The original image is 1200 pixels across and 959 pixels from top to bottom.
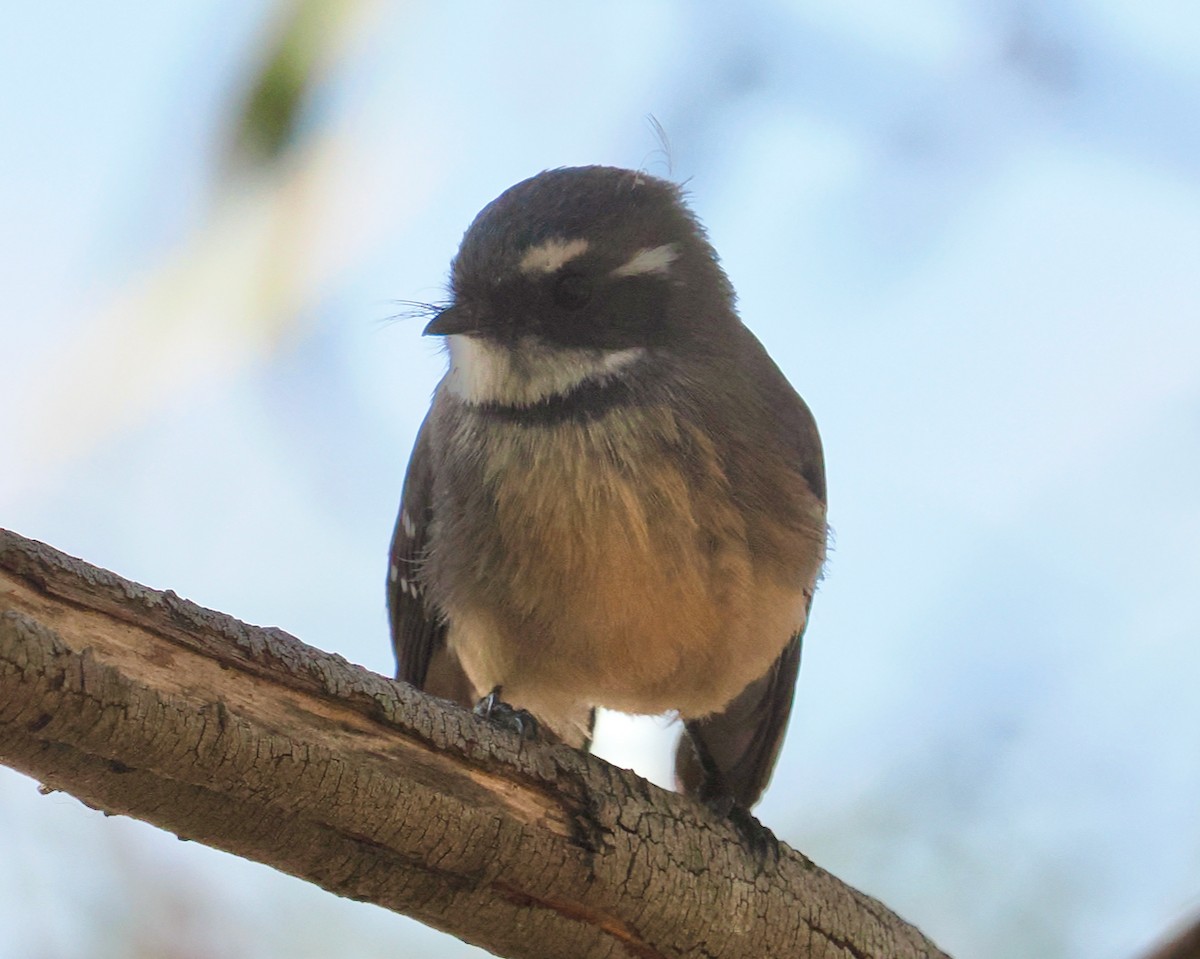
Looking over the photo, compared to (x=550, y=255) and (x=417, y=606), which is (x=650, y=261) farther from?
(x=417, y=606)

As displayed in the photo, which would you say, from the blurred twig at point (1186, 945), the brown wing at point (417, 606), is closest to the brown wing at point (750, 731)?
the brown wing at point (417, 606)

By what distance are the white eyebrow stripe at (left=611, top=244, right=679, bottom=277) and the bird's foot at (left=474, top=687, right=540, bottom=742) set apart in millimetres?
1318

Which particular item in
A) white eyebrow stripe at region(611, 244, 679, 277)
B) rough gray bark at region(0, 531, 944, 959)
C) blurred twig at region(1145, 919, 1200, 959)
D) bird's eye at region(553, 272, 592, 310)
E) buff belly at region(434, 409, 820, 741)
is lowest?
blurred twig at region(1145, 919, 1200, 959)

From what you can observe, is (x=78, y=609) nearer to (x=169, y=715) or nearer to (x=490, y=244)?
(x=169, y=715)

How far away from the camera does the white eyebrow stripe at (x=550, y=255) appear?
4.01 metres

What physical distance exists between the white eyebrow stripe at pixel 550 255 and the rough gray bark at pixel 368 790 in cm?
146

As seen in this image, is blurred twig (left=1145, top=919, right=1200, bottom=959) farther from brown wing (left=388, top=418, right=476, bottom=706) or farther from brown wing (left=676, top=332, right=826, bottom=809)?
brown wing (left=676, top=332, right=826, bottom=809)

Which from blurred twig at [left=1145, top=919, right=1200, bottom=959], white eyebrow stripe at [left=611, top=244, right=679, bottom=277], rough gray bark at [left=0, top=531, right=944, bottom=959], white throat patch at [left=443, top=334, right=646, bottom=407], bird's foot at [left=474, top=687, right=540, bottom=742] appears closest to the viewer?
blurred twig at [left=1145, top=919, right=1200, bottom=959]

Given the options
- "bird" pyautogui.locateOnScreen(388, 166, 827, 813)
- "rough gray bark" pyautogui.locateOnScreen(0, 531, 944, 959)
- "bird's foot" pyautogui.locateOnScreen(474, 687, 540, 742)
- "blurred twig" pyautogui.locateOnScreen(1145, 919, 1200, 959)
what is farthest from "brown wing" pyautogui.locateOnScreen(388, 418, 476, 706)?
"blurred twig" pyautogui.locateOnScreen(1145, 919, 1200, 959)

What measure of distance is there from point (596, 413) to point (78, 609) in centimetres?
178

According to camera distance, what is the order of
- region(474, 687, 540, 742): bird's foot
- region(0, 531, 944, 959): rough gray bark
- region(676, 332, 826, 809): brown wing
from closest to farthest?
region(0, 531, 944, 959): rough gray bark → region(474, 687, 540, 742): bird's foot → region(676, 332, 826, 809): brown wing

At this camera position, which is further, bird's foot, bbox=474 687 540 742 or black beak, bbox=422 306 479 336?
black beak, bbox=422 306 479 336

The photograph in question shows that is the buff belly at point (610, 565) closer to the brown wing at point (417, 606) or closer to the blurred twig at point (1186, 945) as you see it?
the brown wing at point (417, 606)

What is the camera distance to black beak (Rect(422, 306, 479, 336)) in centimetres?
401
